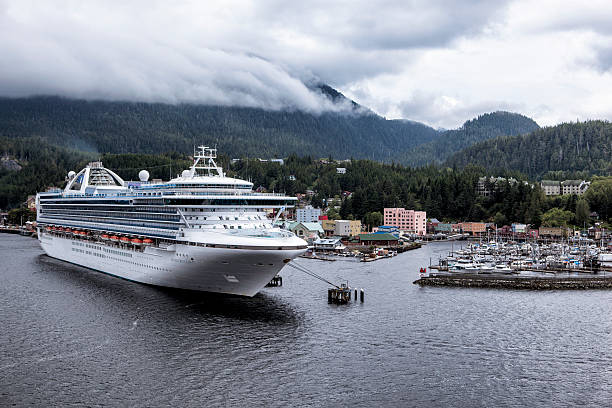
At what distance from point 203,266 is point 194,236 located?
207cm

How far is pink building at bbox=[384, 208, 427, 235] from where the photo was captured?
4222 inches

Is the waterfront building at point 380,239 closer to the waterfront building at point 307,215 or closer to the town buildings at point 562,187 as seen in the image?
the waterfront building at point 307,215

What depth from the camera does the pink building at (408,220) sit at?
107250mm

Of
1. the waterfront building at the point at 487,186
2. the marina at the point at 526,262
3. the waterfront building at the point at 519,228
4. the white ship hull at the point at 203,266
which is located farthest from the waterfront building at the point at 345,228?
the white ship hull at the point at 203,266

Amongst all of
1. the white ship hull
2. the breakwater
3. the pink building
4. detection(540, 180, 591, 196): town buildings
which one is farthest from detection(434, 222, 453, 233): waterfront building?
the white ship hull

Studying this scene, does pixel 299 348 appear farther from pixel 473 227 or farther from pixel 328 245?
pixel 473 227

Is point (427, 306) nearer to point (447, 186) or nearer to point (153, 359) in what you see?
point (153, 359)

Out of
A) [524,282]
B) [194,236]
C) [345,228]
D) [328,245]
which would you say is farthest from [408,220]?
[194,236]

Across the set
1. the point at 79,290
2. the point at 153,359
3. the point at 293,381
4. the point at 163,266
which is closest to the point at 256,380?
the point at 293,381

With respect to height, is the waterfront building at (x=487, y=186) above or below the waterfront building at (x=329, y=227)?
above

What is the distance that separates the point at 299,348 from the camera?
28891 millimetres

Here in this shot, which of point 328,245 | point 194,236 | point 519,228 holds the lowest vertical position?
point 328,245

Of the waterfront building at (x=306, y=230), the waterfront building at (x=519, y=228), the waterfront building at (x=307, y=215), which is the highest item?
the waterfront building at (x=307, y=215)

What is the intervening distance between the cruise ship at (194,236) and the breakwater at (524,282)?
17117 mm
